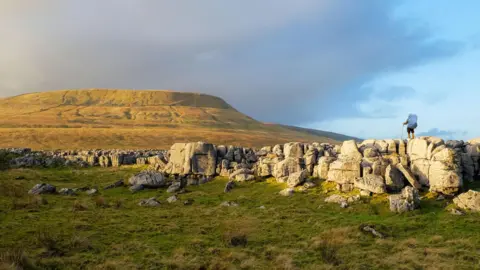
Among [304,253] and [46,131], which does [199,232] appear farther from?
[46,131]

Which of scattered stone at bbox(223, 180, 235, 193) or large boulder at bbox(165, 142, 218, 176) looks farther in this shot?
large boulder at bbox(165, 142, 218, 176)

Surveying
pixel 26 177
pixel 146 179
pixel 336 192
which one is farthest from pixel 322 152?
pixel 26 177

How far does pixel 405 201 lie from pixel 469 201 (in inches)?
191

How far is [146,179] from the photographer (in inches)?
1794

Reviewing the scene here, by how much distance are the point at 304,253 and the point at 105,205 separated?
21474 mm

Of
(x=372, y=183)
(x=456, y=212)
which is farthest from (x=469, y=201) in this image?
(x=372, y=183)

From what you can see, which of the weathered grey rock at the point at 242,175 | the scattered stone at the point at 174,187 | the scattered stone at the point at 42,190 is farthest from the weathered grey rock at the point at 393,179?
the scattered stone at the point at 42,190

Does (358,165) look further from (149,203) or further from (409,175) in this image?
(149,203)

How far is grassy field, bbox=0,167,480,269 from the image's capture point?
1891 centimetres

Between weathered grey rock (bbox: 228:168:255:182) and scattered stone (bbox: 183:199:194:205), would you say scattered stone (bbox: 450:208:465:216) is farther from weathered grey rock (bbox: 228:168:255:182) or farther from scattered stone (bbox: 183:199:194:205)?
scattered stone (bbox: 183:199:194:205)

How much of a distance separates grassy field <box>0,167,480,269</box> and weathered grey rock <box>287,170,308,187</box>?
2.72 metres

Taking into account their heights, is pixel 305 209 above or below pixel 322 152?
below

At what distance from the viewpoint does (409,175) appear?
3509cm

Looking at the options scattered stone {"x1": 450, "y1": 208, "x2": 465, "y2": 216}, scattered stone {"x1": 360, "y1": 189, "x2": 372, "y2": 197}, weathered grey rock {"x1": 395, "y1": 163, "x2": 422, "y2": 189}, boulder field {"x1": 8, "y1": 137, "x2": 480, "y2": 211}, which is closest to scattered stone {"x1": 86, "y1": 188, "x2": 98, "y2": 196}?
boulder field {"x1": 8, "y1": 137, "x2": 480, "y2": 211}
